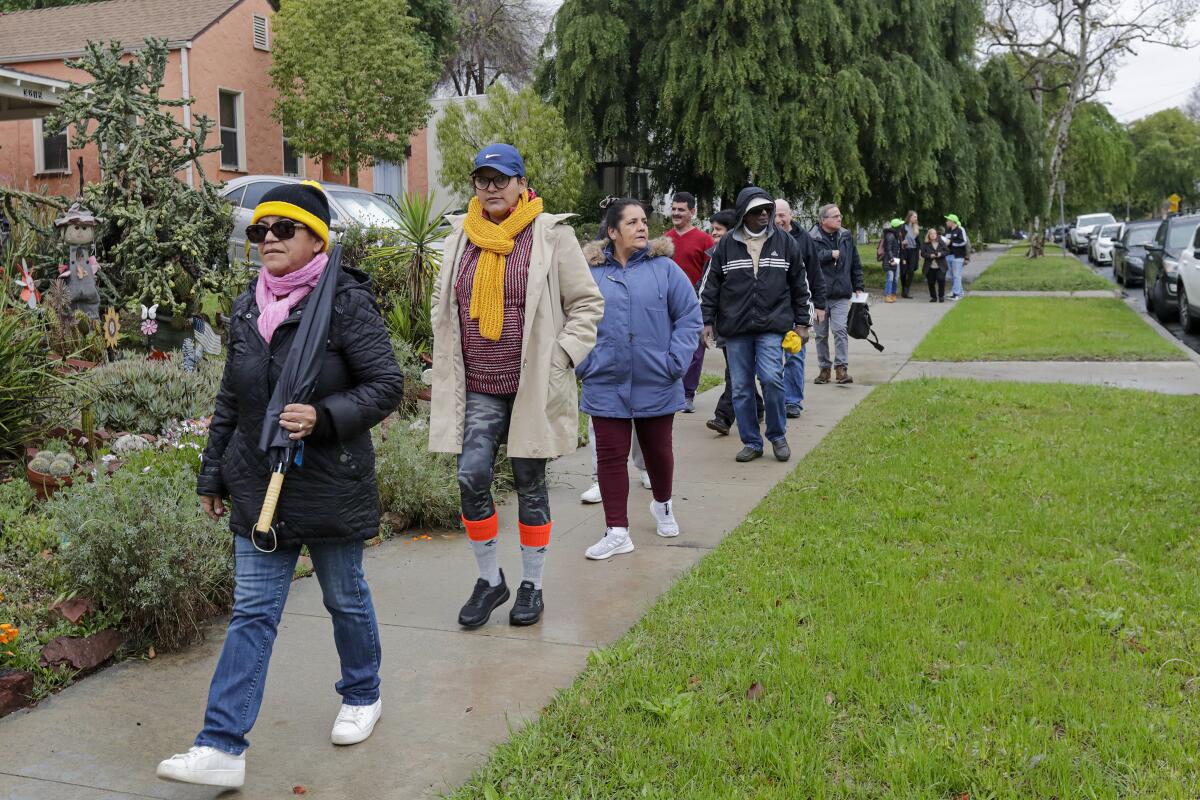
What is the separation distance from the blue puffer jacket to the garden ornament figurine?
4593 millimetres

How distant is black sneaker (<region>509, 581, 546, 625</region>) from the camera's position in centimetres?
489

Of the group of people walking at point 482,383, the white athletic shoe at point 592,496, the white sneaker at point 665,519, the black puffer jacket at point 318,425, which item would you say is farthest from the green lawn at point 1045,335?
the black puffer jacket at point 318,425

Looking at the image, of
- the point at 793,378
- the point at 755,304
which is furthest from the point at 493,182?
the point at 793,378

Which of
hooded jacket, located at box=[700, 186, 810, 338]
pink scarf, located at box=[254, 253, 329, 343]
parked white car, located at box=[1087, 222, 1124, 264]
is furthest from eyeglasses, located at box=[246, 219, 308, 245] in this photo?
parked white car, located at box=[1087, 222, 1124, 264]

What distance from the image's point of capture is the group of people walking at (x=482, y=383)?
345 centimetres

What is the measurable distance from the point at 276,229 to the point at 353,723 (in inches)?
63.9

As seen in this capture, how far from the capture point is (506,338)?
4.70 meters

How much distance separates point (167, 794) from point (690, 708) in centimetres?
166

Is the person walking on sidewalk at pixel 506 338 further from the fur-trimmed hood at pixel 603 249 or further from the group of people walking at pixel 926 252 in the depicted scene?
the group of people walking at pixel 926 252

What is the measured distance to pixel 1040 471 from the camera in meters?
7.26

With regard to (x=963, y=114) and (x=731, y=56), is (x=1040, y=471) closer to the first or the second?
(x=731, y=56)

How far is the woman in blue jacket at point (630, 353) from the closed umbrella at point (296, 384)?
2.67 metres

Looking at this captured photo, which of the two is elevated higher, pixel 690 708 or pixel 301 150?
pixel 301 150

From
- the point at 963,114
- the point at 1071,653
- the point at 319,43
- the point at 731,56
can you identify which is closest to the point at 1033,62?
the point at 963,114
